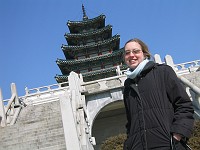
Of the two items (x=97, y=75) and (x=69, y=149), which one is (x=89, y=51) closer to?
(x=97, y=75)

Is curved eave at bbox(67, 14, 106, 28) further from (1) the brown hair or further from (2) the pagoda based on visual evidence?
(1) the brown hair

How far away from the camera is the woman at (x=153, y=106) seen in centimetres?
196

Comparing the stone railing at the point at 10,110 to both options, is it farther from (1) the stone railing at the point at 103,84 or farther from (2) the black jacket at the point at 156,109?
(2) the black jacket at the point at 156,109

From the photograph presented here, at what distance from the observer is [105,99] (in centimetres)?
1404

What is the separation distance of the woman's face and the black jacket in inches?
5.1

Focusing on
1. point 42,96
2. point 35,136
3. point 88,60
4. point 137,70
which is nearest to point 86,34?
point 88,60

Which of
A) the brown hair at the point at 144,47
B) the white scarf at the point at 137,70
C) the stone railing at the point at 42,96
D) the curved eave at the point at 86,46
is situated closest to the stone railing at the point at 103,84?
the stone railing at the point at 42,96

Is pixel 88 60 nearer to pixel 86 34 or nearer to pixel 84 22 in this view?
pixel 86 34

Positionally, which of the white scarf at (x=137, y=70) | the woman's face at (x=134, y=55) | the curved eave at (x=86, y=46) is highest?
the curved eave at (x=86, y=46)

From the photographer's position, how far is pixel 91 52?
2916cm

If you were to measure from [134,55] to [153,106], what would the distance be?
0.51m

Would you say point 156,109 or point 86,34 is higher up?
point 86,34

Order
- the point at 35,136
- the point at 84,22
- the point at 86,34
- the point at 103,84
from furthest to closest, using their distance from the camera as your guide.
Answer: the point at 84,22 → the point at 86,34 → the point at 103,84 → the point at 35,136

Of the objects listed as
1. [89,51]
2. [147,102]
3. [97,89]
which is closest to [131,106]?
[147,102]
